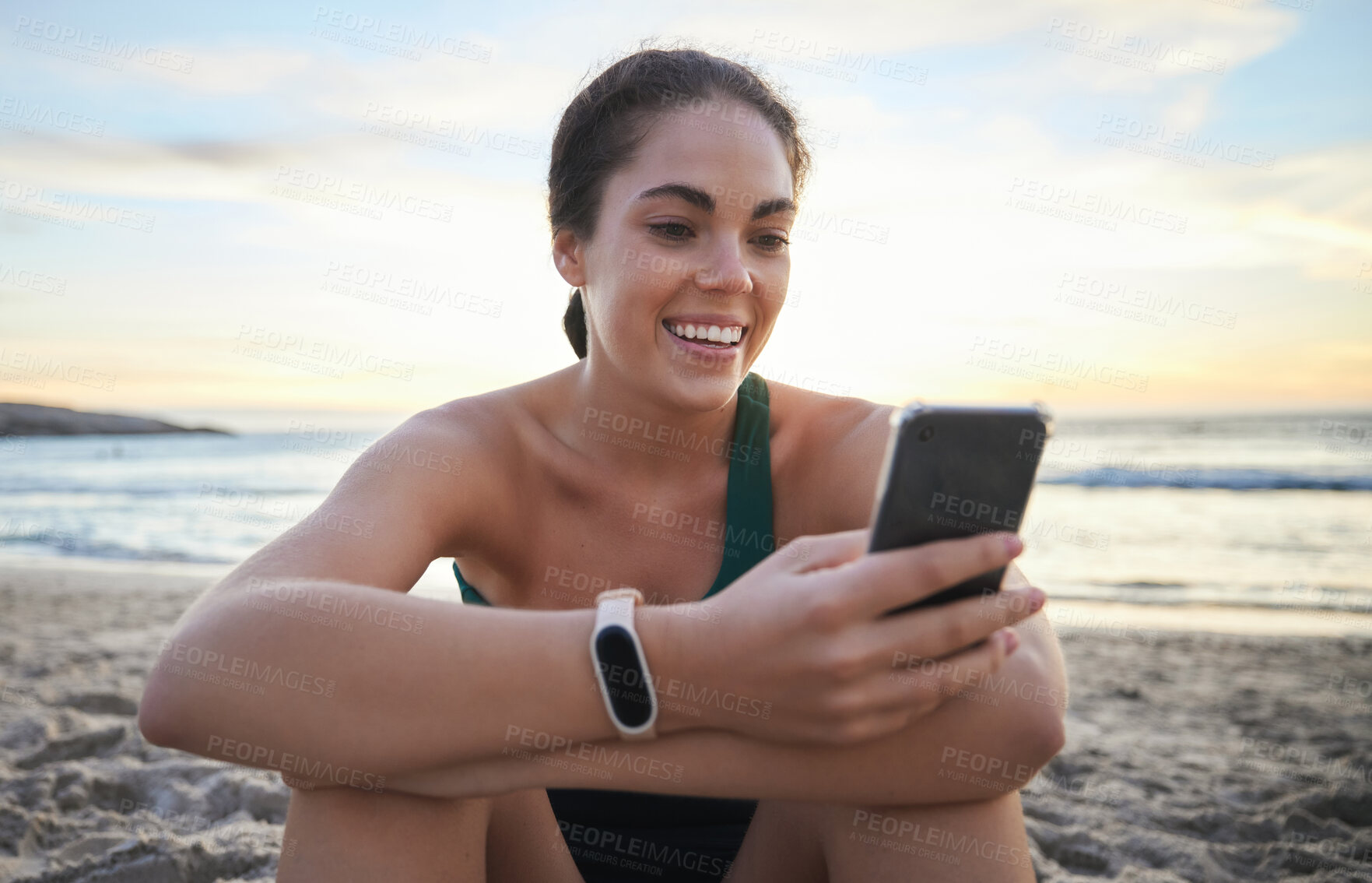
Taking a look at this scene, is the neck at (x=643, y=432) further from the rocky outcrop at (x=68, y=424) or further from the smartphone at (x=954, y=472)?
the rocky outcrop at (x=68, y=424)

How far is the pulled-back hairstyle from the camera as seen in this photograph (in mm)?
2324

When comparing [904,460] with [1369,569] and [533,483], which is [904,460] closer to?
[533,483]

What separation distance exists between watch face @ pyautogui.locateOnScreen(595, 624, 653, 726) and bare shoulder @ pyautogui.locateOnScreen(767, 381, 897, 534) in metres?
0.92

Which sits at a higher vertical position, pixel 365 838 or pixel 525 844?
pixel 365 838

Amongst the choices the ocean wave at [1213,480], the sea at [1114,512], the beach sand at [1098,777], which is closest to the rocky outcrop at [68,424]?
the sea at [1114,512]

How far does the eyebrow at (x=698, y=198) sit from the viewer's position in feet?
7.01

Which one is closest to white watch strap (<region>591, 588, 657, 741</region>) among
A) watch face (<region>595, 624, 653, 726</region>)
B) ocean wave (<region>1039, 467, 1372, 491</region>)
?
watch face (<region>595, 624, 653, 726</region>)

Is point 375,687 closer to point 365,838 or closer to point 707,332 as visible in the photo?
point 365,838

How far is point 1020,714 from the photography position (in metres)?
1.37

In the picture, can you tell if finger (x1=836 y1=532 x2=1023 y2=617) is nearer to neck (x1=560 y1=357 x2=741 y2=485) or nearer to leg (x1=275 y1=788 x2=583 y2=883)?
leg (x1=275 y1=788 x2=583 y2=883)

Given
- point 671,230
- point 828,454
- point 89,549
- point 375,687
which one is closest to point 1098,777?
point 828,454

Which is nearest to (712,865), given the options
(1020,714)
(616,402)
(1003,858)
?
(1003,858)

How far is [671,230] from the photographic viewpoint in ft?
7.25

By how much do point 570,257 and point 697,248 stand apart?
577mm
